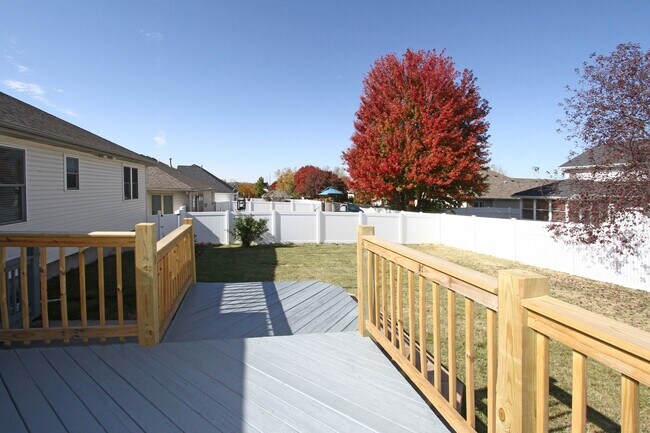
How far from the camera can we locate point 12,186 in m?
6.06

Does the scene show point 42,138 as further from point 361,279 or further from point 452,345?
point 452,345

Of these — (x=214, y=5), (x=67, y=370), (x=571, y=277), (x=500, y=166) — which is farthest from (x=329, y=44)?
(x=500, y=166)

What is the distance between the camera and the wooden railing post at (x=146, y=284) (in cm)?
286

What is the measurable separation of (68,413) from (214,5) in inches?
402

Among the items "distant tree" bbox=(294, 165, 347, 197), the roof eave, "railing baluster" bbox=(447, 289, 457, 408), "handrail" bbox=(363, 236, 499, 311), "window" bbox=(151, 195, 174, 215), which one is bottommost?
"railing baluster" bbox=(447, 289, 457, 408)

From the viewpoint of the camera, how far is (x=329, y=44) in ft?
45.3

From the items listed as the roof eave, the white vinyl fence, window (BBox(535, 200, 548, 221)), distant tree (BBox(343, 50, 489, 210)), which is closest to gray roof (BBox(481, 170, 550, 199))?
window (BBox(535, 200, 548, 221))

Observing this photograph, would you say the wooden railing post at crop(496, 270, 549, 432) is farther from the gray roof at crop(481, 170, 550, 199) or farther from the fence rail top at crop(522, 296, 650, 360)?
the gray roof at crop(481, 170, 550, 199)

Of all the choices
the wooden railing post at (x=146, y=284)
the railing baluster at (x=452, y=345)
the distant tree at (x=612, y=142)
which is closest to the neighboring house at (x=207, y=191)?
the distant tree at (x=612, y=142)

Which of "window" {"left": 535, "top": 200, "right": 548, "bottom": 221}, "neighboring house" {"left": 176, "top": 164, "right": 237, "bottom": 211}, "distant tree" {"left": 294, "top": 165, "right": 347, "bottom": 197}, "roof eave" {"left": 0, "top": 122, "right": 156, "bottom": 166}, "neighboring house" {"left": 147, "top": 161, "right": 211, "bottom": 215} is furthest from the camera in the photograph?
"distant tree" {"left": 294, "top": 165, "right": 347, "bottom": 197}

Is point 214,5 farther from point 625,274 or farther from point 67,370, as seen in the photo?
point 625,274

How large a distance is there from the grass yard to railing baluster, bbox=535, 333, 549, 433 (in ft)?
6.05

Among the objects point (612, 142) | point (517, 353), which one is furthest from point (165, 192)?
point (517, 353)

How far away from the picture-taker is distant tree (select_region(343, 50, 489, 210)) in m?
14.6
